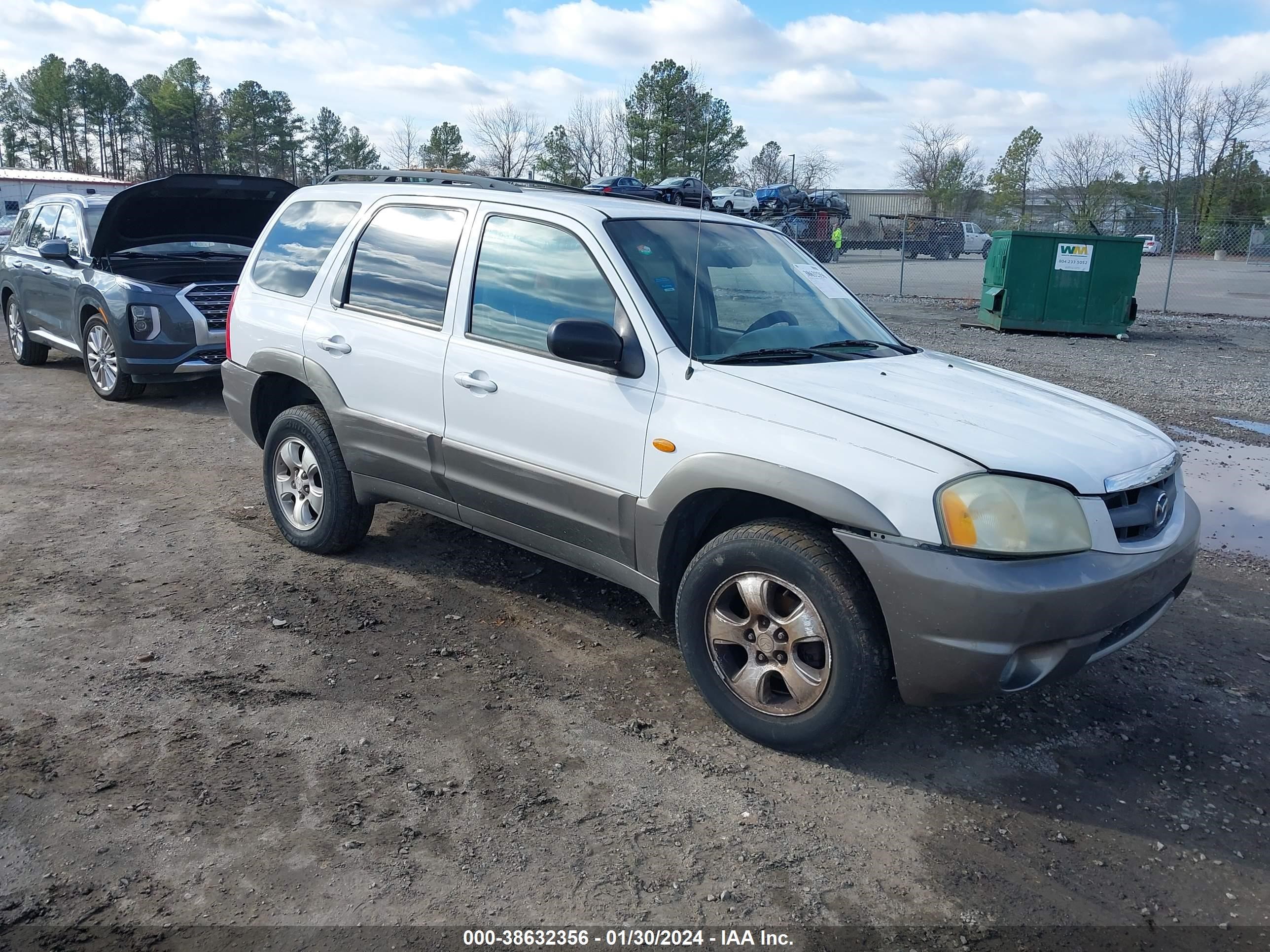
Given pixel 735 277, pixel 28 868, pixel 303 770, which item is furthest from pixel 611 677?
pixel 28 868

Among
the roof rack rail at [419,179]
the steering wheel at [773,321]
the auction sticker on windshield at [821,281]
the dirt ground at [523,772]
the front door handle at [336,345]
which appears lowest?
the dirt ground at [523,772]

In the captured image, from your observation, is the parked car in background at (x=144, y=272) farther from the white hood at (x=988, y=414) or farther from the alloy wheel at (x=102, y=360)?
the white hood at (x=988, y=414)

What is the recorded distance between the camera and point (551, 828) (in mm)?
3043

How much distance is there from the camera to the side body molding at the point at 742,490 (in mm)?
3107

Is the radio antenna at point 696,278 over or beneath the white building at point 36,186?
beneath

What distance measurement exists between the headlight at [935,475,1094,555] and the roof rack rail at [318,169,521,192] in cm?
256

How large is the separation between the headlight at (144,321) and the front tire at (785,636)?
23.2ft

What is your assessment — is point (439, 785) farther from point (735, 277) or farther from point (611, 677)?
point (735, 277)

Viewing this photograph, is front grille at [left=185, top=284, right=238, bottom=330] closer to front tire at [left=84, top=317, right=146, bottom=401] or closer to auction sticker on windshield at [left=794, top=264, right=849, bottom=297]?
front tire at [left=84, top=317, right=146, bottom=401]

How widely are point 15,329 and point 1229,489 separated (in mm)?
12167

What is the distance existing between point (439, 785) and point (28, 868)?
1159 millimetres

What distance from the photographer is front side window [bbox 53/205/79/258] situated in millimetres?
9680

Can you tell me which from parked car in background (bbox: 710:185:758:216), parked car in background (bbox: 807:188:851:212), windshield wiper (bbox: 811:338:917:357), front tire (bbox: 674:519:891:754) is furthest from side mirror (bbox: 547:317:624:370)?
parked car in background (bbox: 807:188:851:212)

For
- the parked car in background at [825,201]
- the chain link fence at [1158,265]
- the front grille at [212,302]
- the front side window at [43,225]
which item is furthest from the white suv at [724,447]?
the parked car in background at [825,201]
